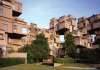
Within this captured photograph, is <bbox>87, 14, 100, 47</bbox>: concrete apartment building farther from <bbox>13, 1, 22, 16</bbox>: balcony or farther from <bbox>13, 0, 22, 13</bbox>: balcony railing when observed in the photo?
<bbox>13, 0, 22, 13</bbox>: balcony railing

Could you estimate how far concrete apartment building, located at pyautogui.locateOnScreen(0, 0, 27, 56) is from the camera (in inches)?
2390

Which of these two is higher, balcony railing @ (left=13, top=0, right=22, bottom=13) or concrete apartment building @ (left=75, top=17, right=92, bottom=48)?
balcony railing @ (left=13, top=0, right=22, bottom=13)

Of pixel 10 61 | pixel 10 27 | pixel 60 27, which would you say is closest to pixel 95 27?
pixel 60 27

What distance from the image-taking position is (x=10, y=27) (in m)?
63.8

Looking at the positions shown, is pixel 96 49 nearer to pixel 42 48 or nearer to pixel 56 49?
pixel 56 49

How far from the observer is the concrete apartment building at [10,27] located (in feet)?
199

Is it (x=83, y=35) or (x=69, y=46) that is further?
(x=83, y=35)

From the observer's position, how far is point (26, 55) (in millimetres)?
54406

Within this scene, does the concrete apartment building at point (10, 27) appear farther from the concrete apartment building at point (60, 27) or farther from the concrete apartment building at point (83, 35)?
the concrete apartment building at point (83, 35)

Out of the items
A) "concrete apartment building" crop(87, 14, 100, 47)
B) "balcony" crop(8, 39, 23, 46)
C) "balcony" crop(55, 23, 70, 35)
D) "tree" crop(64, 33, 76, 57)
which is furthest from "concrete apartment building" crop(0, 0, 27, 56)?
"concrete apartment building" crop(87, 14, 100, 47)

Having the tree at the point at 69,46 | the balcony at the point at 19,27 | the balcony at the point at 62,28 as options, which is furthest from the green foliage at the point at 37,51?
the balcony at the point at 62,28

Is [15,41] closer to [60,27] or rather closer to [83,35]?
[60,27]

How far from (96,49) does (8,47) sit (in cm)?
3257

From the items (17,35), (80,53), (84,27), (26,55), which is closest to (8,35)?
(17,35)
